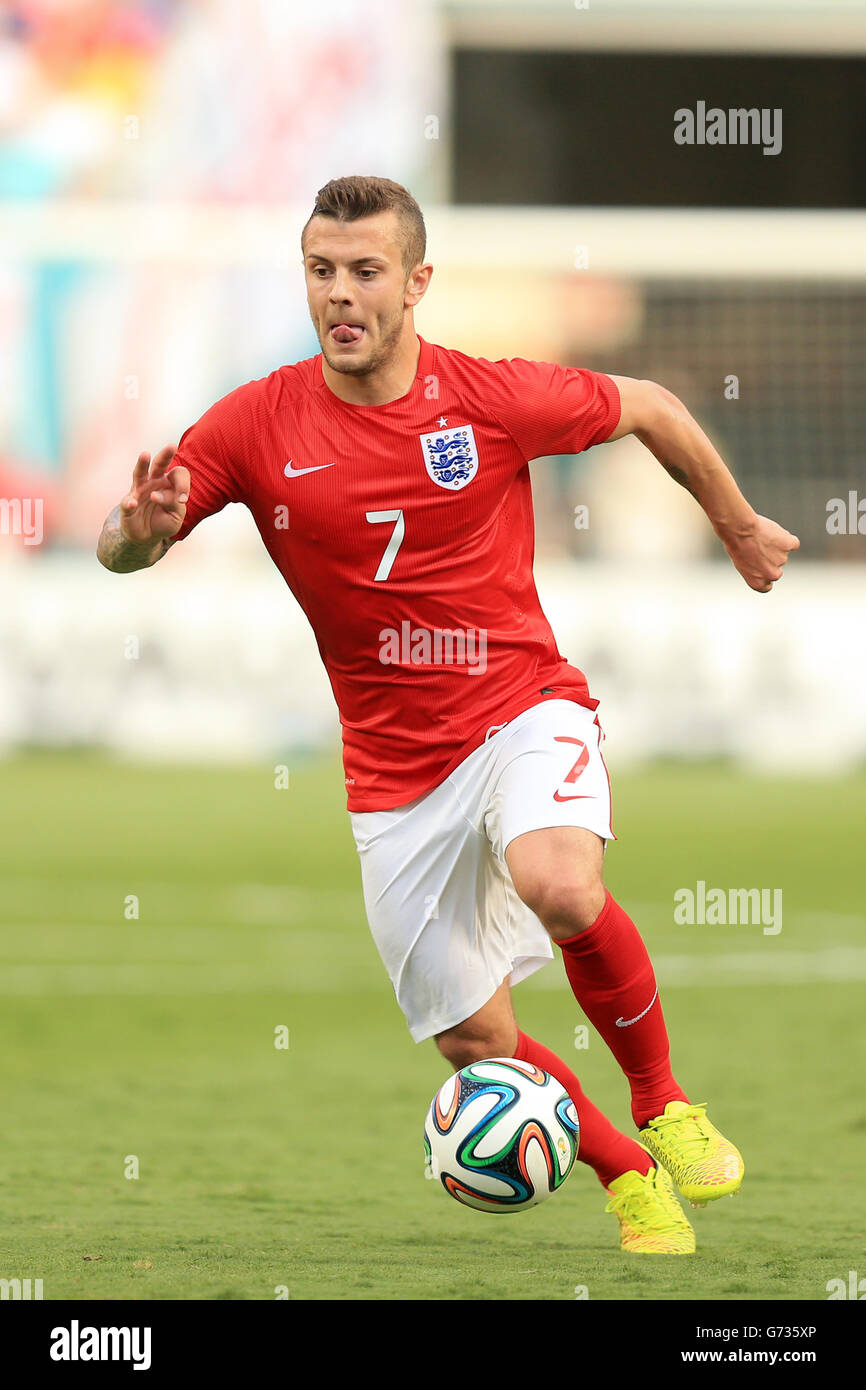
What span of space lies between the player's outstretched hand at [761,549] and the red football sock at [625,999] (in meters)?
1.05

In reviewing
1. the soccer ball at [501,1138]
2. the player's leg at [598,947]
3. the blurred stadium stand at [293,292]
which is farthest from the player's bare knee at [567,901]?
the blurred stadium stand at [293,292]

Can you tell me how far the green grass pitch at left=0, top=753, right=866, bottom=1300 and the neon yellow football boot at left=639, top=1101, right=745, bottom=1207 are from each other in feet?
0.61

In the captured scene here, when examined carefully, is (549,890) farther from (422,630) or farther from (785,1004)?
(785,1004)

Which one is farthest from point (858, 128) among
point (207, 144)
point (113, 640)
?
point (113, 640)

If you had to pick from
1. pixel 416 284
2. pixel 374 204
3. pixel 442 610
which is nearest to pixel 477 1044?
pixel 442 610

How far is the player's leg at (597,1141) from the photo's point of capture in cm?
516

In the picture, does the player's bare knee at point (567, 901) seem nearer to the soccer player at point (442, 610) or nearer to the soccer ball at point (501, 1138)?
the soccer player at point (442, 610)

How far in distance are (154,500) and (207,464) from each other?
339mm

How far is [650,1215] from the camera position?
5137 millimetres

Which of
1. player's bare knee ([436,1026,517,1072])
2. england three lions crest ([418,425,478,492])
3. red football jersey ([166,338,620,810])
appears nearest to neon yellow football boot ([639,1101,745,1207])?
player's bare knee ([436,1026,517,1072])

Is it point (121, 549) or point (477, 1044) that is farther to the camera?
point (477, 1044)

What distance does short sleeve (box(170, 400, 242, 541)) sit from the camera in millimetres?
5152

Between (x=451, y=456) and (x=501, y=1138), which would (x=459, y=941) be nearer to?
(x=501, y=1138)

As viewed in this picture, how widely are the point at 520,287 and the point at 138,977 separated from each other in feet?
54.1
